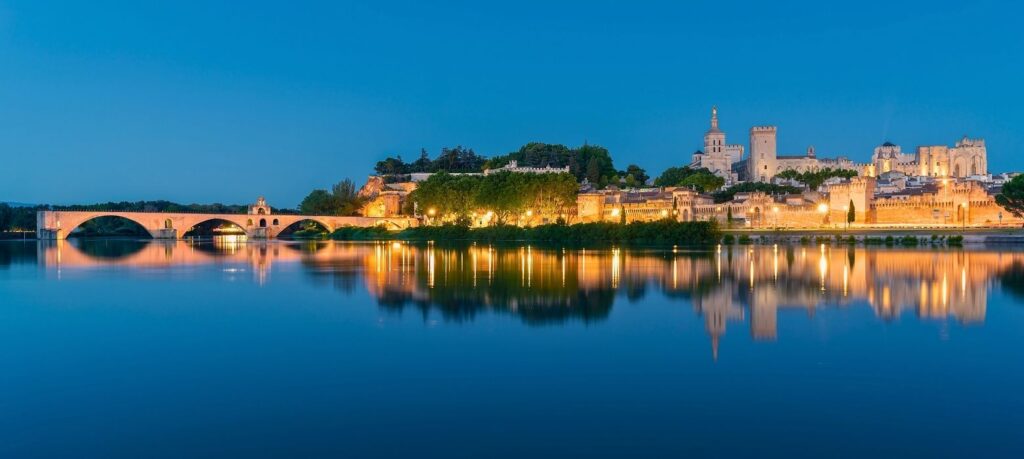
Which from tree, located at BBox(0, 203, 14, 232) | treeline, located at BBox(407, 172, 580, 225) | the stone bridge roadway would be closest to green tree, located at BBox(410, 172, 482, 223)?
treeline, located at BBox(407, 172, 580, 225)

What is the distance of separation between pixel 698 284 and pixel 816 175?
195 ft

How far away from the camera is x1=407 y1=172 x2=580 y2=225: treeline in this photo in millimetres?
56156

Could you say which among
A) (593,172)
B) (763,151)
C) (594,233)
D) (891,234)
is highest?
(763,151)

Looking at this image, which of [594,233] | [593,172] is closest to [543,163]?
[593,172]

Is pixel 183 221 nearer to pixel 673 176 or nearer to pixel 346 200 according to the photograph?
pixel 346 200

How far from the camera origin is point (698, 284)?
675 inches

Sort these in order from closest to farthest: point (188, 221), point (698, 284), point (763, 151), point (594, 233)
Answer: point (698, 284) → point (594, 233) → point (188, 221) → point (763, 151)

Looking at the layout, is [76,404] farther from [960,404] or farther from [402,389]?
[960,404]

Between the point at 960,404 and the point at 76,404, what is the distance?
23.2 feet

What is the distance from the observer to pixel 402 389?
23.5 ft

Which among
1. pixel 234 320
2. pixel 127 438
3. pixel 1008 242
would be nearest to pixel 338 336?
pixel 234 320

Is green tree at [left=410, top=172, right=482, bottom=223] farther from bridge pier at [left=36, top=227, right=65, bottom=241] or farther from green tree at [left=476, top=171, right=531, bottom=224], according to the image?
bridge pier at [left=36, top=227, right=65, bottom=241]

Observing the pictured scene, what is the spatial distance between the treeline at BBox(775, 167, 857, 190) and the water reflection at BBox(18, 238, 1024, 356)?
4371 centimetres

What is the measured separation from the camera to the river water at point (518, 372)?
5.63m
